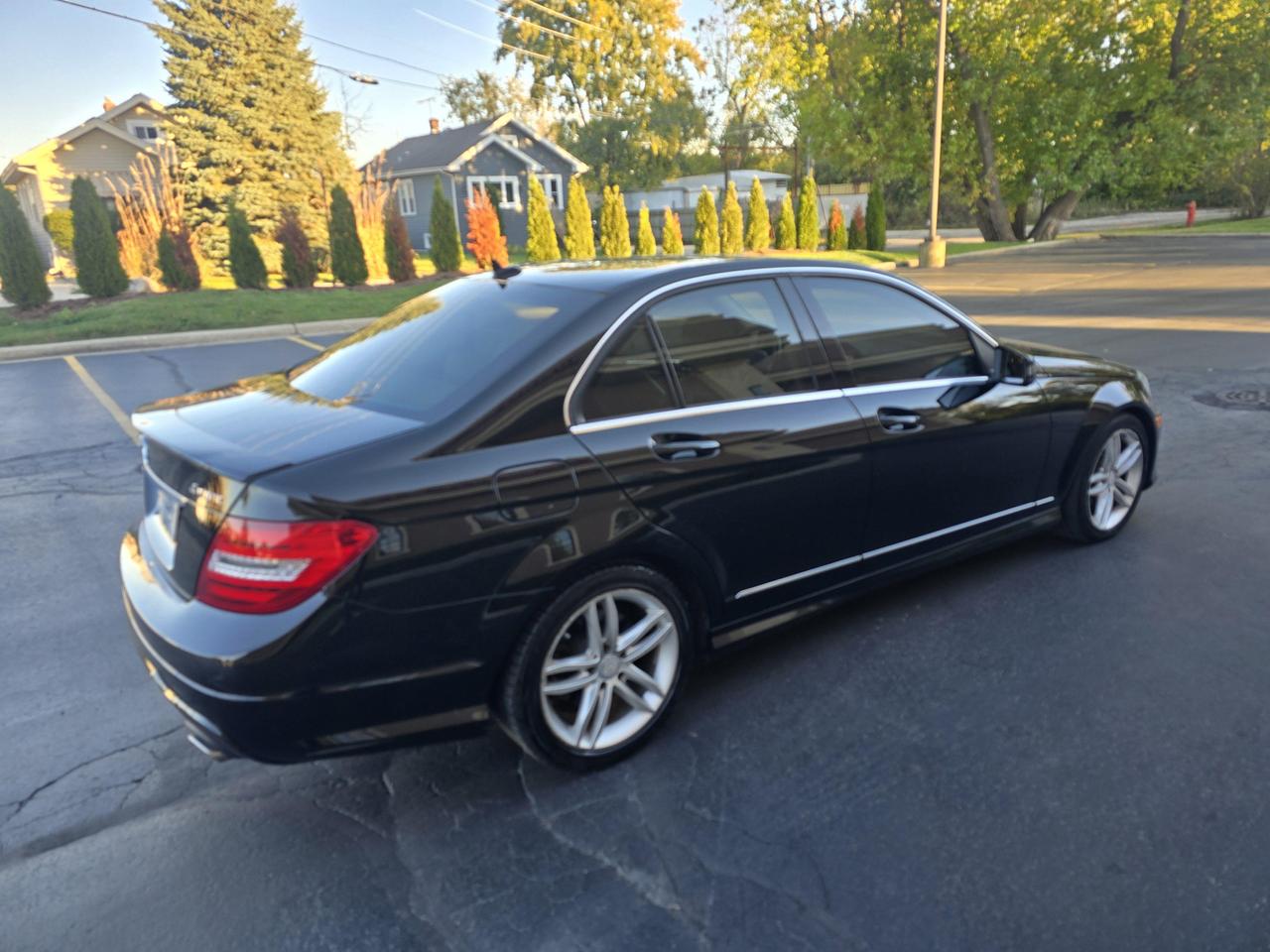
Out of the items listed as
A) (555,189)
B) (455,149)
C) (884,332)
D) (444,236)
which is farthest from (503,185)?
(884,332)

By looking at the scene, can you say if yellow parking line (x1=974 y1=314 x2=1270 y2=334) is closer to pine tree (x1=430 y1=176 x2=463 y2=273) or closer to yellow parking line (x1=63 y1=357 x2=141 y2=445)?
yellow parking line (x1=63 y1=357 x2=141 y2=445)

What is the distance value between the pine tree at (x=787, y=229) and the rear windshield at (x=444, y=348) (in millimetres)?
24314

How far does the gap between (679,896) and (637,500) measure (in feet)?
3.76

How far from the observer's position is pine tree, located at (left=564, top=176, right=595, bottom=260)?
23.5 meters

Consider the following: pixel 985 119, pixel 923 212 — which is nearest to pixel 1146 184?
pixel 985 119

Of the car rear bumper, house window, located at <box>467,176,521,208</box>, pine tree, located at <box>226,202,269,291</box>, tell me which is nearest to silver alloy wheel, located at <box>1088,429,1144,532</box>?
the car rear bumper

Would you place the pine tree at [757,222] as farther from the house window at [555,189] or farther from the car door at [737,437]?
the car door at [737,437]

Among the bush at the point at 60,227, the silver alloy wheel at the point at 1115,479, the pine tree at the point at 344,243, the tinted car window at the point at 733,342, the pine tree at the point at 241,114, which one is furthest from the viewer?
the bush at the point at 60,227

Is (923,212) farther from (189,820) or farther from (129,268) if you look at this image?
(189,820)

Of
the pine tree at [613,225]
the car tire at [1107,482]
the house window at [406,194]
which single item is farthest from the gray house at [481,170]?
the car tire at [1107,482]

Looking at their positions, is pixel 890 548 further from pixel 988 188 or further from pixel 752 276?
pixel 988 188

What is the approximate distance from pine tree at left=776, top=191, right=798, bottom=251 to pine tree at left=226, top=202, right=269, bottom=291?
49.1ft

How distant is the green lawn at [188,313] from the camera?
1348 cm

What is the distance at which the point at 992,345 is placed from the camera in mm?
3979
